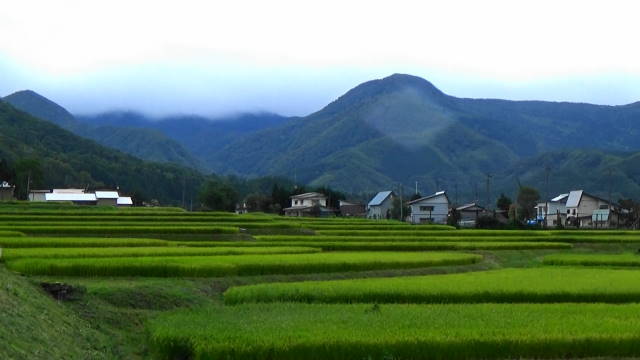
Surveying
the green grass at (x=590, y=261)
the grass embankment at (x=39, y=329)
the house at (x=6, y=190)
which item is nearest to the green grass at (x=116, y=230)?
the green grass at (x=590, y=261)

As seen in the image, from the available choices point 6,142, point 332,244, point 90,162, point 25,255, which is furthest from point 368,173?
point 25,255

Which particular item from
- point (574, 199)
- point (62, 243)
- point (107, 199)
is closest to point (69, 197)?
point (107, 199)

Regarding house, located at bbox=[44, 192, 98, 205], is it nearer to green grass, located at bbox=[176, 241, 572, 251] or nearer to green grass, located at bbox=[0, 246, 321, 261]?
green grass, located at bbox=[176, 241, 572, 251]

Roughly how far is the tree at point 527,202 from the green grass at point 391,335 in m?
81.3

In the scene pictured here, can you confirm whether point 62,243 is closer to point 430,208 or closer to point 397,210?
point 430,208

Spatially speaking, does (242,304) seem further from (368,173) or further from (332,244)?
(368,173)

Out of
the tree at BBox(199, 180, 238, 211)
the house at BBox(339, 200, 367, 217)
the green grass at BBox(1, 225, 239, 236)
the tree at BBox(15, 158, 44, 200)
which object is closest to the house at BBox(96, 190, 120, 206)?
the tree at BBox(15, 158, 44, 200)

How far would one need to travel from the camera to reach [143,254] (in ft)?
88.8

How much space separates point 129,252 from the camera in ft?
89.4

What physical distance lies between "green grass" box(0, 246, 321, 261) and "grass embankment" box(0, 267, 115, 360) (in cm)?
736

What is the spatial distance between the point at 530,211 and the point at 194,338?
89.8 metres

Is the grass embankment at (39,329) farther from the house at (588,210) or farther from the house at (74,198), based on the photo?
the house at (74,198)

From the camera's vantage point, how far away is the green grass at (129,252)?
24.4 meters

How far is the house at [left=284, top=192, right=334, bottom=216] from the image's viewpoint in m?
98.5
